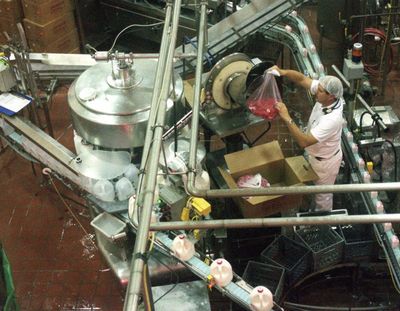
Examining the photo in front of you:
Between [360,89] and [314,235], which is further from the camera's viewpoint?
[360,89]

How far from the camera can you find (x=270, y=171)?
4.53 metres

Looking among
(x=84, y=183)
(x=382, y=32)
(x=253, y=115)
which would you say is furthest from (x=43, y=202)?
(x=382, y=32)

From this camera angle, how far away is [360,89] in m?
5.63

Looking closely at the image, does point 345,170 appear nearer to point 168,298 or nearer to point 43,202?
point 168,298

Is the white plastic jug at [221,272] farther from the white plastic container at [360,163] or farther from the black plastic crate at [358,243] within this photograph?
the white plastic container at [360,163]

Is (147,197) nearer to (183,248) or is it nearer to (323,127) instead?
(183,248)

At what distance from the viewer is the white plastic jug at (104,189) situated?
4.19m

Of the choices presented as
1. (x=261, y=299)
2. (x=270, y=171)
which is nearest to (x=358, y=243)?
(x=270, y=171)

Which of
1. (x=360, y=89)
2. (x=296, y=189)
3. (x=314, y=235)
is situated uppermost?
(x=296, y=189)

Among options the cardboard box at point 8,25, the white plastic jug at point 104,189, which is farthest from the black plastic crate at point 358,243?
the cardboard box at point 8,25

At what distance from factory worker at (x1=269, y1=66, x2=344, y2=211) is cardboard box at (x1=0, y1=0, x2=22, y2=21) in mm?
3681

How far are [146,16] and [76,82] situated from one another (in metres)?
2.68

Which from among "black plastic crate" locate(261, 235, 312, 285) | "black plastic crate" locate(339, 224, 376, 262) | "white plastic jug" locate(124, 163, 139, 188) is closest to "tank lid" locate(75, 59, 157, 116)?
"white plastic jug" locate(124, 163, 139, 188)

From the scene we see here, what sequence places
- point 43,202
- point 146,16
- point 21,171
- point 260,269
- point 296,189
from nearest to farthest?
point 296,189 → point 260,269 → point 43,202 → point 21,171 → point 146,16
